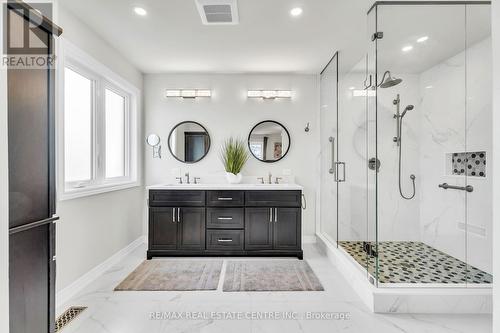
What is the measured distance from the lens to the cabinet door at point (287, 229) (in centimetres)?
346

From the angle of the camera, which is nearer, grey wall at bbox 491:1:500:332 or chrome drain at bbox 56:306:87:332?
grey wall at bbox 491:1:500:332

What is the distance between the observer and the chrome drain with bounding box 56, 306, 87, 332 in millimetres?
1996

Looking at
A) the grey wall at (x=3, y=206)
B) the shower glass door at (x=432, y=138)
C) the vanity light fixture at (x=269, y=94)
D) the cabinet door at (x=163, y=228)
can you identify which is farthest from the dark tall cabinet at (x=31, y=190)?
the vanity light fixture at (x=269, y=94)

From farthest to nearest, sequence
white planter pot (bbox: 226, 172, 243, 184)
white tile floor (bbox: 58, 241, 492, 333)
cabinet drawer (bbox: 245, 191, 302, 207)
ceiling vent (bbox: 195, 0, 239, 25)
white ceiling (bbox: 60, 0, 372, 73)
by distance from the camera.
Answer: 1. white planter pot (bbox: 226, 172, 243, 184)
2. cabinet drawer (bbox: 245, 191, 302, 207)
3. white ceiling (bbox: 60, 0, 372, 73)
4. ceiling vent (bbox: 195, 0, 239, 25)
5. white tile floor (bbox: 58, 241, 492, 333)

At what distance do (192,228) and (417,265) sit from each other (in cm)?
241

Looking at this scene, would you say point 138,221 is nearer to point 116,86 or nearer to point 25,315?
point 116,86

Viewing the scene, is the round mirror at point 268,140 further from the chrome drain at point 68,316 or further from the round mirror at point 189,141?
the chrome drain at point 68,316

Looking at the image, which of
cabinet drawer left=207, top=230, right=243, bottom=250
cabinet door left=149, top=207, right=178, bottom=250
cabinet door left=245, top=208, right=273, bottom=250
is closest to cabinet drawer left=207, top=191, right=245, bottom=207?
cabinet door left=245, top=208, right=273, bottom=250

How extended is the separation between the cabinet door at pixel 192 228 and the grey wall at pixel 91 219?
752mm

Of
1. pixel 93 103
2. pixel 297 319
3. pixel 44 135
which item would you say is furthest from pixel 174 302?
pixel 93 103

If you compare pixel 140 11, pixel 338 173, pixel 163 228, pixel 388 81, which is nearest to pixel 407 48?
pixel 388 81

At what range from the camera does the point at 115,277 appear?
2.84 m

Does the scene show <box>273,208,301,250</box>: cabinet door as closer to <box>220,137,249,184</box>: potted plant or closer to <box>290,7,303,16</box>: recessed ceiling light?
<box>220,137,249,184</box>: potted plant

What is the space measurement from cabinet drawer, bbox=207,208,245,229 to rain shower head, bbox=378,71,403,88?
2.06 metres
